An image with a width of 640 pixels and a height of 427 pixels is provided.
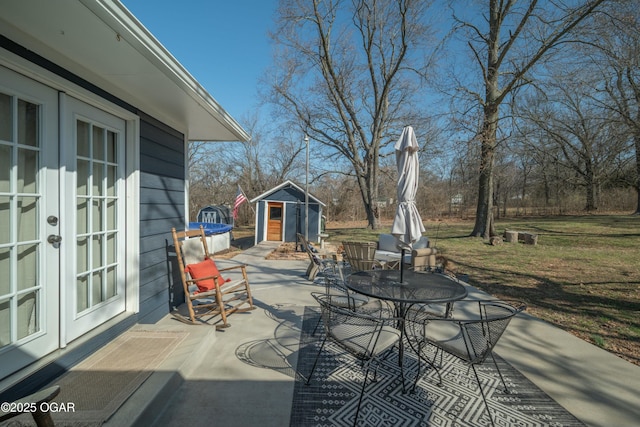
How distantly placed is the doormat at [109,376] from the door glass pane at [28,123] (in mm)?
1654

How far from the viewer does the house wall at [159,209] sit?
11.4ft

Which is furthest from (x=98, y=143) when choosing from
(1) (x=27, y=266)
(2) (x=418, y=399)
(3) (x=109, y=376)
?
(2) (x=418, y=399)

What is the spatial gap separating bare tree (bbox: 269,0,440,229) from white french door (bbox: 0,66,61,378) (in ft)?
47.1

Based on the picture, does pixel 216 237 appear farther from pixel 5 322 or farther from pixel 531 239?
pixel 531 239

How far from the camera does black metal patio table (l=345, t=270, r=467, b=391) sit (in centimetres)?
253

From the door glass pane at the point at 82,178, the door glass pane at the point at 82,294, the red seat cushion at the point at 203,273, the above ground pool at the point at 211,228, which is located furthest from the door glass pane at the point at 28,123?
the above ground pool at the point at 211,228

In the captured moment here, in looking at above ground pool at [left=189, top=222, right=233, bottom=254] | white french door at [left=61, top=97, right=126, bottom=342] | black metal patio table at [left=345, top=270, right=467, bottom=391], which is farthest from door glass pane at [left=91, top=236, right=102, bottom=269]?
above ground pool at [left=189, top=222, right=233, bottom=254]

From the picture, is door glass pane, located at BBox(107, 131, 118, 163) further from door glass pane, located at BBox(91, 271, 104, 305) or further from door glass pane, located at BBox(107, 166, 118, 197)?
door glass pane, located at BBox(91, 271, 104, 305)

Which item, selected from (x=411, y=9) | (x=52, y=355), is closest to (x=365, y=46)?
(x=411, y=9)

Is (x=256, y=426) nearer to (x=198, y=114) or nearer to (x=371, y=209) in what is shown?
(x=198, y=114)

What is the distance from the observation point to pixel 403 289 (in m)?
2.82

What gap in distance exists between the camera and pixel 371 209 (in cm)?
1800

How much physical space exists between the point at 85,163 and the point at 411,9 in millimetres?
14381

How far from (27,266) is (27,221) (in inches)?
11.8
